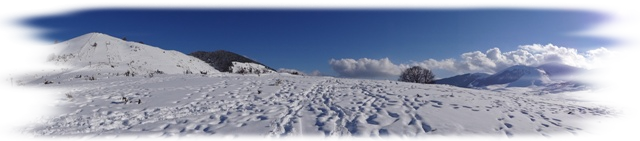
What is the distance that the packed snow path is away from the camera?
9.16 m

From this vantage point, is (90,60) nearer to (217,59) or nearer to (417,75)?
(217,59)

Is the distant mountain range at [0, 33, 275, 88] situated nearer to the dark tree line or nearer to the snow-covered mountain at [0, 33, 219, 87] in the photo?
the snow-covered mountain at [0, 33, 219, 87]

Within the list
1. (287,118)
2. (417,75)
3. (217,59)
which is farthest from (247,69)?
(287,118)

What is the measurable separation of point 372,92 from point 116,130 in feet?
37.4

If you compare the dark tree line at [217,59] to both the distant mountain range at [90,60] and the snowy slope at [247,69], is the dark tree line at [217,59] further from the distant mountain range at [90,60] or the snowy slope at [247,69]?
the distant mountain range at [90,60]

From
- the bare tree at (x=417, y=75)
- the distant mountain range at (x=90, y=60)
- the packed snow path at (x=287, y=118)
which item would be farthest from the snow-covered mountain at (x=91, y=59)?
the bare tree at (x=417, y=75)

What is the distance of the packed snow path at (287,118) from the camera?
30.1 ft

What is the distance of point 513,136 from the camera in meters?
9.27

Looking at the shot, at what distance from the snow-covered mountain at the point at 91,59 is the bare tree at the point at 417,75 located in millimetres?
35478

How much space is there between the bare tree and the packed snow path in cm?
4866

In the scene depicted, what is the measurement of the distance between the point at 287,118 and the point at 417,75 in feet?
188

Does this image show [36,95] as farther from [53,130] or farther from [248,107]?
[248,107]

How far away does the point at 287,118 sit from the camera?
36.6ft

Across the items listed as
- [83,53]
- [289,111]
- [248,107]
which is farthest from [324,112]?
[83,53]
